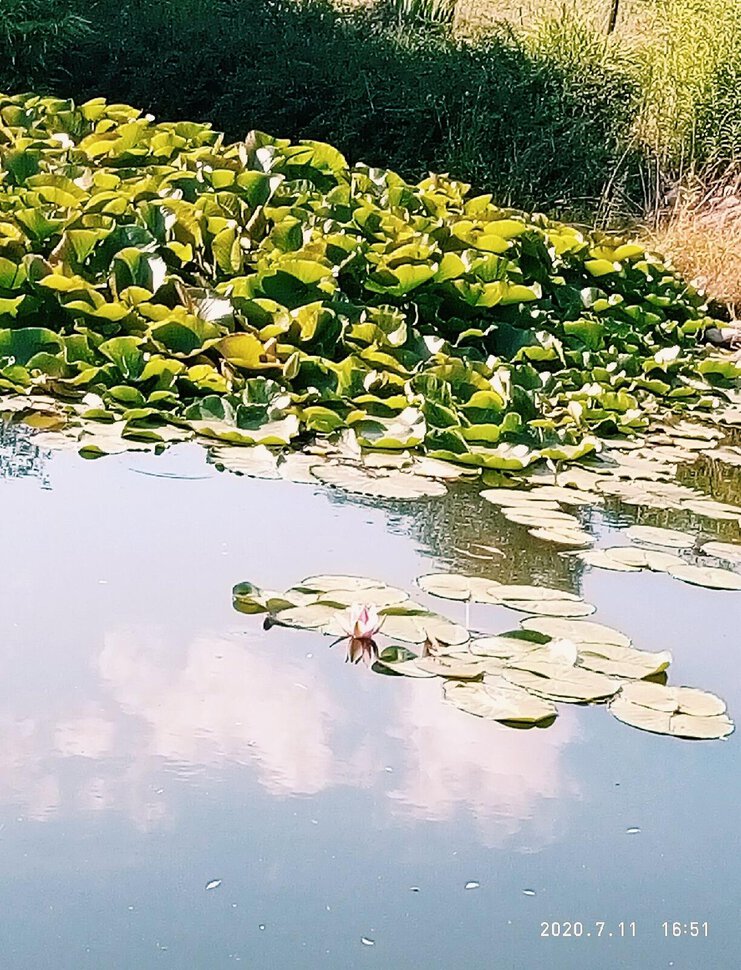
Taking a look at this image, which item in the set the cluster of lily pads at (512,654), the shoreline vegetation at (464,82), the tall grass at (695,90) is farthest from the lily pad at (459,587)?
the tall grass at (695,90)

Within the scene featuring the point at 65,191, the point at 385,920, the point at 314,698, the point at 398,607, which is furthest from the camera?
the point at 65,191

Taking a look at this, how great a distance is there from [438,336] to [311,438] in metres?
0.86

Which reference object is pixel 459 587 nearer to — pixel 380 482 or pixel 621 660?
pixel 621 660

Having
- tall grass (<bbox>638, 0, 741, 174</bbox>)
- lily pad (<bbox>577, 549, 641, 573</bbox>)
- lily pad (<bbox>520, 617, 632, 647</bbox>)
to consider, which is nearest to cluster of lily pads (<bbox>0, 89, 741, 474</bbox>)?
lily pad (<bbox>577, 549, 641, 573</bbox>)

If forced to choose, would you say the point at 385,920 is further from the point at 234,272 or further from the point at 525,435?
the point at 234,272

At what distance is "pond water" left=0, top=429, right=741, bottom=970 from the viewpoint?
53.8 inches

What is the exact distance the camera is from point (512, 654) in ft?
6.44

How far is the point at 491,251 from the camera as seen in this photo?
4215 mm

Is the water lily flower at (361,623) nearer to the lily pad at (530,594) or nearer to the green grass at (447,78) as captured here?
the lily pad at (530,594)

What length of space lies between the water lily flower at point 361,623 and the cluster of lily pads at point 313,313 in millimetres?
842

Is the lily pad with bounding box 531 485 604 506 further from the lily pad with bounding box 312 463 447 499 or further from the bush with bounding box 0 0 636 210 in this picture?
the bush with bounding box 0 0 636 210

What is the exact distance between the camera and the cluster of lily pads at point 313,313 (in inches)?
124

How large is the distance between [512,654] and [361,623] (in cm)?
23

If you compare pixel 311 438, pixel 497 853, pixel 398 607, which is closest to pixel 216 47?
pixel 311 438
